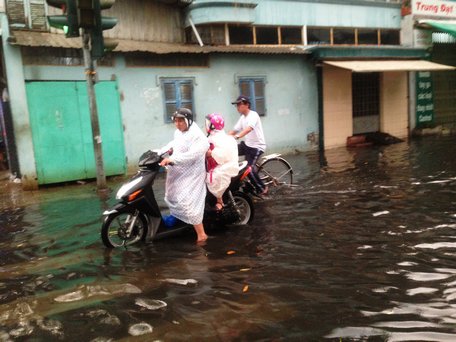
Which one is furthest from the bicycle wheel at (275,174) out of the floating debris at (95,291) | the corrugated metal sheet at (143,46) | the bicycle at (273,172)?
the corrugated metal sheet at (143,46)

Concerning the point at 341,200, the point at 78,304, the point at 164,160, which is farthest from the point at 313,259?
the point at 341,200

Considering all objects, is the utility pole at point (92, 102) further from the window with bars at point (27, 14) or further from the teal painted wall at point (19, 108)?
the window with bars at point (27, 14)

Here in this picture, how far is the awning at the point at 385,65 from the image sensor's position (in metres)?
13.0

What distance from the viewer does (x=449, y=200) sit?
6.41 metres

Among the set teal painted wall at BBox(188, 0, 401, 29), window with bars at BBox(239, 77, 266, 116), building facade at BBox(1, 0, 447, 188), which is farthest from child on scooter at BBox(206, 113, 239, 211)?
teal painted wall at BBox(188, 0, 401, 29)

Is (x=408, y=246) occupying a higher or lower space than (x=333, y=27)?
lower

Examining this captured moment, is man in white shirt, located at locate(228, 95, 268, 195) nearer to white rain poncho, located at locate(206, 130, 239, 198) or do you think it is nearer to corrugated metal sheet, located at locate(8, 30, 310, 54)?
white rain poncho, located at locate(206, 130, 239, 198)

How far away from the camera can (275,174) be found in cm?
787

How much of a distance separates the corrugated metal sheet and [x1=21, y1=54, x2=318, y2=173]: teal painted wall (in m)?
0.32

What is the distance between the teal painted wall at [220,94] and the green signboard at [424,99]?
510cm

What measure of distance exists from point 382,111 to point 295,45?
4411 mm

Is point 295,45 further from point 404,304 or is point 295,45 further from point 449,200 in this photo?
point 404,304

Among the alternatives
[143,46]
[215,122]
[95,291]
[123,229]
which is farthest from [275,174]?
[143,46]

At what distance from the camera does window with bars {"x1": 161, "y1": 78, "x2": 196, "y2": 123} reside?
11086mm
